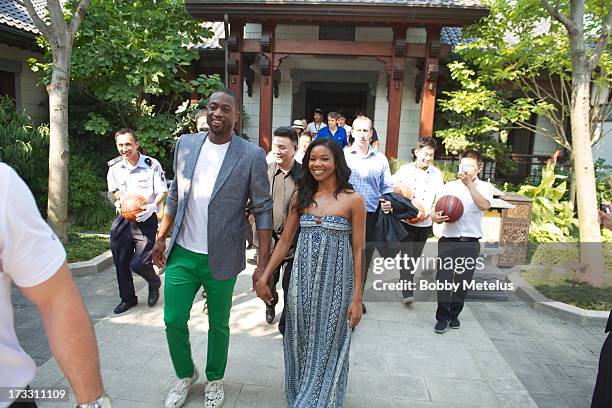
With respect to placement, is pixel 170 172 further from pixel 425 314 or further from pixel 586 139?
pixel 586 139

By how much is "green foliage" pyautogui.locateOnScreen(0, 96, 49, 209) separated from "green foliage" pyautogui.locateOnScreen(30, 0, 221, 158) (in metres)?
1.03

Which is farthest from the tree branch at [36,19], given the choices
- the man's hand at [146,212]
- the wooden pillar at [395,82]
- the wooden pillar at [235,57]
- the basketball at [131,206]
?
the wooden pillar at [395,82]

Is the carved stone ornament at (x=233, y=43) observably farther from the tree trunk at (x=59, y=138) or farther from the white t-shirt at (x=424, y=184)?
the white t-shirt at (x=424, y=184)

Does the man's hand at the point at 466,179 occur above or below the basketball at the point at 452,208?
above

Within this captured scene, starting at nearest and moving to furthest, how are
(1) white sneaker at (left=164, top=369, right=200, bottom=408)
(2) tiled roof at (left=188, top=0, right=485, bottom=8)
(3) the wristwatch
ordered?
(3) the wristwatch, (1) white sneaker at (left=164, top=369, right=200, bottom=408), (2) tiled roof at (left=188, top=0, right=485, bottom=8)

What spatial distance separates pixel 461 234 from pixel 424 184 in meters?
0.70

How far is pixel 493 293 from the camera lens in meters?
5.44

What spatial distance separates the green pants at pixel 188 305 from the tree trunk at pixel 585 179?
483 cm

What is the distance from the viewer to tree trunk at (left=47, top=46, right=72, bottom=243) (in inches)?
216

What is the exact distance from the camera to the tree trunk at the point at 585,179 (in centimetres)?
521

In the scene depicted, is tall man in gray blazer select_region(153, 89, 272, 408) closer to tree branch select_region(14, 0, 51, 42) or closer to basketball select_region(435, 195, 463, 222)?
basketball select_region(435, 195, 463, 222)

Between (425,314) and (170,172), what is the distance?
25.6 feet

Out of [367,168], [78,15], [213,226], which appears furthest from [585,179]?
[78,15]

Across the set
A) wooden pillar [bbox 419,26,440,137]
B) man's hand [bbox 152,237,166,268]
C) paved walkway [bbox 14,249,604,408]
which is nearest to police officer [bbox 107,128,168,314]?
paved walkway [bbox 14,249,604,408]
